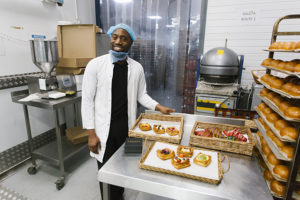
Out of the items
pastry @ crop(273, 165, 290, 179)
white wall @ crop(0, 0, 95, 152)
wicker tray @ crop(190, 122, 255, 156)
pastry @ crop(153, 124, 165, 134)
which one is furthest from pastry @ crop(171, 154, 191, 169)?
white wall @ crop(0, 0, 95, 152)

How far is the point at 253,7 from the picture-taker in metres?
2.83

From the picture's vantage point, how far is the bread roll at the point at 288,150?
2.98 feet

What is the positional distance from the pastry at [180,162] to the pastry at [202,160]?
5cm

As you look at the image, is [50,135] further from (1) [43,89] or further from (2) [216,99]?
(2) [216,99]

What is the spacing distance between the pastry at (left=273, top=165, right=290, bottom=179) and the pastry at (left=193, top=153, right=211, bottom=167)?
1.15 ft

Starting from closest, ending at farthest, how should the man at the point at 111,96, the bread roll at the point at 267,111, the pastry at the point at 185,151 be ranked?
1. the pastry at the point at 185,151
2. the bread roll at the point at 267,111
3. the man at the point at 111,96

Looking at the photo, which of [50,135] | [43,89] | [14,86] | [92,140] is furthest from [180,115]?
[50,135]

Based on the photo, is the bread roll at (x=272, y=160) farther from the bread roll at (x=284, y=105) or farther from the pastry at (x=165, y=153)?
the pastry at (x=165, y=153)

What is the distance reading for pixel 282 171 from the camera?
96cm

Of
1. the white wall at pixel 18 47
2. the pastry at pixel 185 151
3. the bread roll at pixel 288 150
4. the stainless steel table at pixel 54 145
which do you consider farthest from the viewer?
the white wall at pixel 18 47

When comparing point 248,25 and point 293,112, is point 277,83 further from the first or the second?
point 248,25

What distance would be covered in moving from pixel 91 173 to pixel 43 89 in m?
1.16

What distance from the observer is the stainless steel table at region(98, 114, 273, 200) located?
0.81 metres

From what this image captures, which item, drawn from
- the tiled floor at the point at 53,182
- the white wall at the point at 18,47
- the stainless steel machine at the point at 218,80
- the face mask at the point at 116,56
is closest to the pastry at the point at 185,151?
the face mask at the point at 116,56
